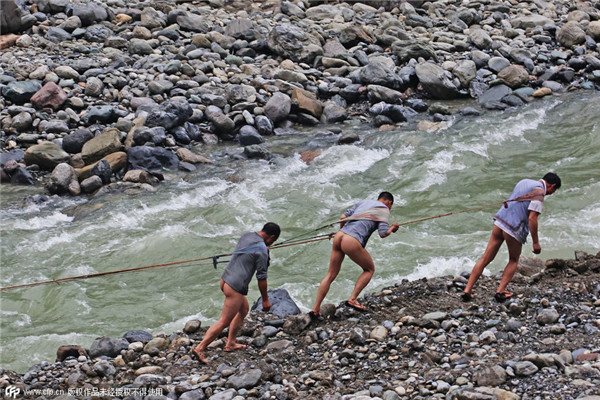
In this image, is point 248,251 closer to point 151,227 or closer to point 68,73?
point 151,227

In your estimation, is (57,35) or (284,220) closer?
(284,220)

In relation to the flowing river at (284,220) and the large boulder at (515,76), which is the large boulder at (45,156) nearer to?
Answer: the flowing river at (284,220)

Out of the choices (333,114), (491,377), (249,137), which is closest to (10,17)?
(249,137)

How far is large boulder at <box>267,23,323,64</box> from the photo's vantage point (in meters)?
19.2

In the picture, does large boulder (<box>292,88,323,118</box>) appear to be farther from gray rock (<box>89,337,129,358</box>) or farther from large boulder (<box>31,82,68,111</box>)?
gray rock (<box>89,337,129,358</box>)

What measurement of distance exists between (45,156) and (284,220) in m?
5.71

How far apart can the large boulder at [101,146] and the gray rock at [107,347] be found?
24.4 feet

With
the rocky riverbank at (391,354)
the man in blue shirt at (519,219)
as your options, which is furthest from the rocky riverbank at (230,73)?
the man in blue shirt at (519,219)

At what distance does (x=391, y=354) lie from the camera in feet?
20.0

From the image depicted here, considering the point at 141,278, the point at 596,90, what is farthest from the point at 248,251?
the point at 596,90

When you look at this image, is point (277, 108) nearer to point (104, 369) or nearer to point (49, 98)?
point (49, 98)

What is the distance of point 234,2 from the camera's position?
24.1 metres

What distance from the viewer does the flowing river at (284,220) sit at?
8859 millimetres

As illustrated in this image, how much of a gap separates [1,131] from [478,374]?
42.9 feet
